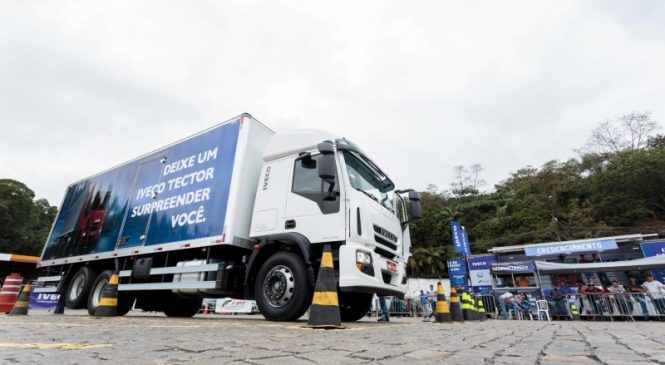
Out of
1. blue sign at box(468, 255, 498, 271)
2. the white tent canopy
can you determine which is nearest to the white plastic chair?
the white tent canopy

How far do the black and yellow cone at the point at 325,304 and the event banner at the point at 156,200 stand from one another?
2.55m

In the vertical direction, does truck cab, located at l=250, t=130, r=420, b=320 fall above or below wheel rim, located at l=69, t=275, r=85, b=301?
above

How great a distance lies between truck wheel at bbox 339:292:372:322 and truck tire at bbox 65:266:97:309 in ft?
19.3

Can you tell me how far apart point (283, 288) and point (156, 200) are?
3939mm

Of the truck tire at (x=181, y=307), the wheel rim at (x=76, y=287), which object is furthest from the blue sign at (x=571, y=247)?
the wheel rim at (x=76, y=287)

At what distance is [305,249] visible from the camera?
194 inches

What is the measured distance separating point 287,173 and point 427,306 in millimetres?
13107

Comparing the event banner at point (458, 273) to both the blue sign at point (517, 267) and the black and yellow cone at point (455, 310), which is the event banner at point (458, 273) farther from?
the black and yellow cone at point (455, 310)

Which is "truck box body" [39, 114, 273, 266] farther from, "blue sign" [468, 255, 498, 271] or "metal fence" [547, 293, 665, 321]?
"blue sign" [468, 255, 498, 271]

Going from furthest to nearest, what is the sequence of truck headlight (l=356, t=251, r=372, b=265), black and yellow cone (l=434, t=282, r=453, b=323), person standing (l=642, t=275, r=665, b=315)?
person standing (l=642, t=275, r=665, b=315)
black and yellow cone (l=434, t=282, r=453, b=323)
truck headlight (l=356, t=251, r=372, b=265)

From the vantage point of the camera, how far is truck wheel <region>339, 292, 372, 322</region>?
21.6 ft

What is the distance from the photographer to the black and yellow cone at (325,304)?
12.7 ft

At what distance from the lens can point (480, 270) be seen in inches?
696

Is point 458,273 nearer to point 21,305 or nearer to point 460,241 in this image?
point 460,241
